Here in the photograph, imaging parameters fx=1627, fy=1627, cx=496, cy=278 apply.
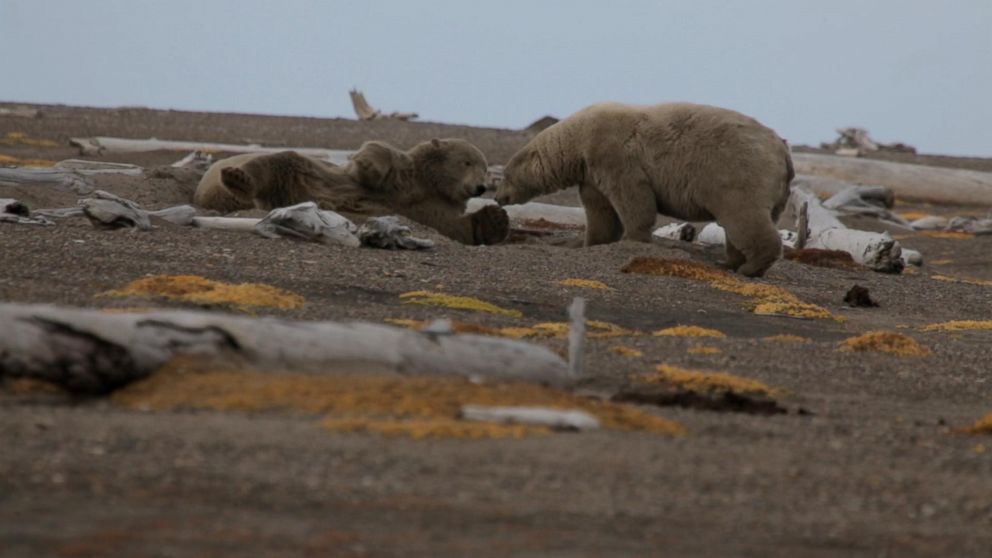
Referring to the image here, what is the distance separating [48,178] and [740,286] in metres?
10.1


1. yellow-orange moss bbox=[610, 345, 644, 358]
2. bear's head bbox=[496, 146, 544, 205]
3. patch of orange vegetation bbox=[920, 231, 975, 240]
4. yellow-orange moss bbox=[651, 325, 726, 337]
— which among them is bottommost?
patch of orange vegetation bbox=[920, 231, 975, 240]

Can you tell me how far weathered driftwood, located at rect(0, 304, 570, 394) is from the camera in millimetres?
8547

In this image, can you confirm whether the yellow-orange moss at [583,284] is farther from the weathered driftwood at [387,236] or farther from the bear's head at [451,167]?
the bear's head at [451,167]

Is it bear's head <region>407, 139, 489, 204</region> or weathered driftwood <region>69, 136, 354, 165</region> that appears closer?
bear's head <region>407, 139, 489, 204</region>

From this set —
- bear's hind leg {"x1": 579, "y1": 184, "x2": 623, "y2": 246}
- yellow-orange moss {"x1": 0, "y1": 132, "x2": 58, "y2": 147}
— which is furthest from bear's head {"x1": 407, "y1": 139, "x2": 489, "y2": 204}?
yellow-orange moss {"x1": 0, "y1": 132, "x2": 58, "y2": 147}

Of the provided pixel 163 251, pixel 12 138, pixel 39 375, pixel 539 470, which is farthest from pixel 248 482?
pixel 12 138

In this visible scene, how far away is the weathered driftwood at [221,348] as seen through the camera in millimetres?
8547

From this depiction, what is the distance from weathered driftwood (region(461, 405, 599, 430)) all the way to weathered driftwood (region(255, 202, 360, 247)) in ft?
35.4

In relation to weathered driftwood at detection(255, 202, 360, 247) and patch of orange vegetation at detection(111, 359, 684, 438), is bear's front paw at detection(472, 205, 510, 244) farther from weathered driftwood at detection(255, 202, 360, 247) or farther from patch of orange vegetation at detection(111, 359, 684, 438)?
patch of orange vegetation at detection(111, 359, 684, 438)

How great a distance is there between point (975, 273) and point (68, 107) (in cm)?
3760

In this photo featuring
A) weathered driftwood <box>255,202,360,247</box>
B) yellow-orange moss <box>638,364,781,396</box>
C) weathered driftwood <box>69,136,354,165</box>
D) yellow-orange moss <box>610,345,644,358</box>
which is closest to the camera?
yellow-orange moss <box>638,364,781,396</box>

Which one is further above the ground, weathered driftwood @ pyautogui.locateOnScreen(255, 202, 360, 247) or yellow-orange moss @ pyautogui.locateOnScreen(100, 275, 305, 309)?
weathered driftwood @ pyautogui.locateOnScreen(255, 202, 360, 247)

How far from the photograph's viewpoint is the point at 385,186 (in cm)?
2180

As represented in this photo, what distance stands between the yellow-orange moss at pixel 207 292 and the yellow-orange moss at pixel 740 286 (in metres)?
5.96
